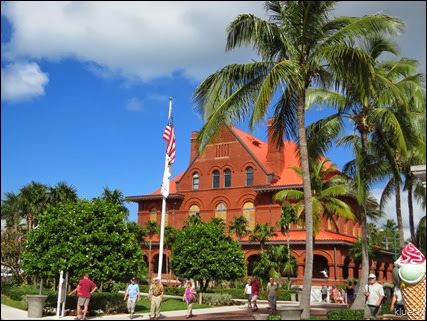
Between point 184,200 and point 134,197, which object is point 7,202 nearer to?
point 134,197

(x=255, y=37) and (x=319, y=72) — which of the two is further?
(x=319, y=72)

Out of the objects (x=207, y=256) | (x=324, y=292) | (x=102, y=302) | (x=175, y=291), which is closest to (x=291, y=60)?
(x=102, y=302)

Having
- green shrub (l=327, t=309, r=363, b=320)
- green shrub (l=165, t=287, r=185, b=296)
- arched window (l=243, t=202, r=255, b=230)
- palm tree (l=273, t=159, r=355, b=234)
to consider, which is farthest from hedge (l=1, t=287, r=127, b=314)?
arched window (l=243, t=202, r=255, b=230)

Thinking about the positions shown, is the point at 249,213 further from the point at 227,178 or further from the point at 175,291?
the point at 175,291

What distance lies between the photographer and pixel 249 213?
4884 centimetres

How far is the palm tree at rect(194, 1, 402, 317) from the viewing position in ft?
52.6

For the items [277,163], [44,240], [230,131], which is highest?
[230,131]

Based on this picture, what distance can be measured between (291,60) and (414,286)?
8400mm

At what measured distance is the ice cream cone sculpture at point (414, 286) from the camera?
37.9 ft

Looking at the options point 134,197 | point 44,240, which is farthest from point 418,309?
point 134,197

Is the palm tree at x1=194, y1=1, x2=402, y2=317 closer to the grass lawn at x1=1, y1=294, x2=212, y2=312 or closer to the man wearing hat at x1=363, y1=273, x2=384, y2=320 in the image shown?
the man wearing hat at x1=363, y1=273, x2=384, y2=320

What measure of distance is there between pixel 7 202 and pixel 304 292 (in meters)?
41.6

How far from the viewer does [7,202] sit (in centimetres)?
5003

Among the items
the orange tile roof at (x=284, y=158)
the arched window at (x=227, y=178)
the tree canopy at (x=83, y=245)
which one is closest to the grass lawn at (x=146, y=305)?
the tree canopy at (x=83, y=245)
